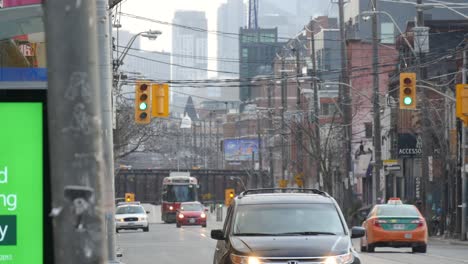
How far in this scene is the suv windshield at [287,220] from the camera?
15.3 metres

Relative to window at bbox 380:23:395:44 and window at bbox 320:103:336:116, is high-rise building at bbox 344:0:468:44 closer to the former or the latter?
window at bbox 380:23:395:44

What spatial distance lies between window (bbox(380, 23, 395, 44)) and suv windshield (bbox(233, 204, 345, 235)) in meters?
84.7

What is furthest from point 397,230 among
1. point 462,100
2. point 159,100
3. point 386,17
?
point 386,17


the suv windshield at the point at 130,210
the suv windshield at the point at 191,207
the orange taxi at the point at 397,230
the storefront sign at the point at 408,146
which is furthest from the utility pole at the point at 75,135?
the suv windshield at the point at 191,207

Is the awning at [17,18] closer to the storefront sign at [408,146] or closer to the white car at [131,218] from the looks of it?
the white car at [131,218]

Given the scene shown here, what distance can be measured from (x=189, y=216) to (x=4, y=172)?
6067cm

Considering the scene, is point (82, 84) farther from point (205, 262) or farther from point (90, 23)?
point (205, 262)

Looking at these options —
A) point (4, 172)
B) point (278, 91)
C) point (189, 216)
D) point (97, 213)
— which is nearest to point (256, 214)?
point (4, 172)

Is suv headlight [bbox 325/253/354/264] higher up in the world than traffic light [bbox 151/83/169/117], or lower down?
lower down

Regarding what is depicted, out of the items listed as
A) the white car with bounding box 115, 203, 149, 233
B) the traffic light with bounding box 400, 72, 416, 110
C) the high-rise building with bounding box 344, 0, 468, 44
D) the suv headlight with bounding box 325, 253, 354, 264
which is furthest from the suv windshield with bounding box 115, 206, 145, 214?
the high-rise building with bounding box 344, 0, 468, 44

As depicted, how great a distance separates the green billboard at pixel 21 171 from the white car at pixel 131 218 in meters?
50.6

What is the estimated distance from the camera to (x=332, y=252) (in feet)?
47.1

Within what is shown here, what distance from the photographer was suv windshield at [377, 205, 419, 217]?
32.9m

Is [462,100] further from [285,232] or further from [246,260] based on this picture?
[246,260]
